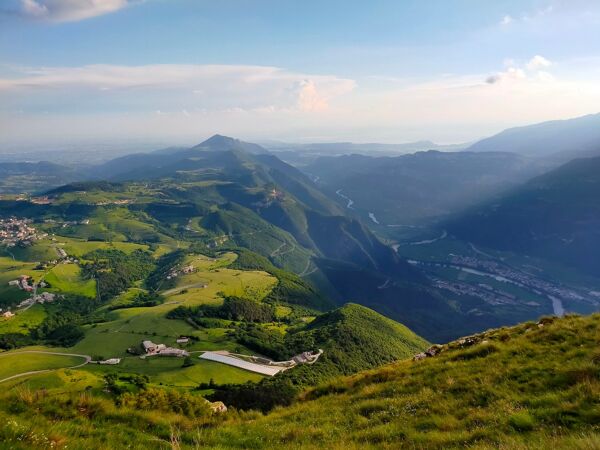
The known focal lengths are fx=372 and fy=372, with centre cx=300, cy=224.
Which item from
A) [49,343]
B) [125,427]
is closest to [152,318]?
[49,343]

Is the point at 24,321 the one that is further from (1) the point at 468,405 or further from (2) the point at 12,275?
(1) the point at 468,405

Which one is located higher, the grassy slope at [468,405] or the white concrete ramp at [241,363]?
the grassy slope at [468,405]

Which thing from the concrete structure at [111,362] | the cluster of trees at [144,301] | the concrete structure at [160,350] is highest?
the concrete structure at [111,362]

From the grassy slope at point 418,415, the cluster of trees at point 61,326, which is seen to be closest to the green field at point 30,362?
the cluster of trees at point 61,326

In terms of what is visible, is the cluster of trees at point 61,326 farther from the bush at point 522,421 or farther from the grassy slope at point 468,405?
the bush at point 522,421


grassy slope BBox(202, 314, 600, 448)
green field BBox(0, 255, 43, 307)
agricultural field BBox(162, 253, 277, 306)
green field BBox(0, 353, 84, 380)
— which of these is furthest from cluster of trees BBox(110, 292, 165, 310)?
grassy slope BBox(202, 314, 600, 448)

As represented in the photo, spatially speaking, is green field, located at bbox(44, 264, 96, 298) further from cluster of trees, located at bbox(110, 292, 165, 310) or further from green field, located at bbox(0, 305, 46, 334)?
green field, located at bbox(0, 305, 46, 334)
